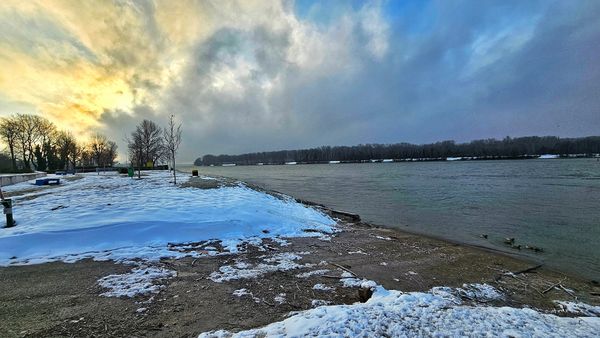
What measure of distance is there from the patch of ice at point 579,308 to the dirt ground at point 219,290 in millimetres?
230

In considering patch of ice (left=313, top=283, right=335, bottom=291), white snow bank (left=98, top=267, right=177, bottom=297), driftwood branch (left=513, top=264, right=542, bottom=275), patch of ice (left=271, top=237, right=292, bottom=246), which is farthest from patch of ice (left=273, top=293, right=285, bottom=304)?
driftwood branch (left=513, top=264, right=542, bottom=275)

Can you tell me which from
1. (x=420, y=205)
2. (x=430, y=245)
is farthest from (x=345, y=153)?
(x=430, y=245)

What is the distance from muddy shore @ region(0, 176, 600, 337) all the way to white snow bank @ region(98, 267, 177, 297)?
177 millimetres

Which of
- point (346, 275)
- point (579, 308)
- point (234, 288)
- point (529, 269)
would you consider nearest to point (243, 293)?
point (234, 288)

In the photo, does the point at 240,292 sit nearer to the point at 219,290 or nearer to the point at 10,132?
the point at 219,290

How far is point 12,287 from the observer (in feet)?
18.1

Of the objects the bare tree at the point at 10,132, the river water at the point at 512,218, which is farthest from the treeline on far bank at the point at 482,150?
the bare tree at the point at 10,132

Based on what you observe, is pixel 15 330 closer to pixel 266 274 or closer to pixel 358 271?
pixel 266 274

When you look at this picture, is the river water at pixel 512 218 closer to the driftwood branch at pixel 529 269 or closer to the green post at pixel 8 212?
the driftwood branch at pixel 529 269

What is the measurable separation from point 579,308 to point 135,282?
8.94 meters

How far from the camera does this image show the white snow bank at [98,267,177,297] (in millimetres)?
5289

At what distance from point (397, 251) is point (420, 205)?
1398cm

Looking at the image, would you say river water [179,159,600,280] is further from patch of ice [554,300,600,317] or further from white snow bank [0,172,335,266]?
white snow bank [0,172,335,266]

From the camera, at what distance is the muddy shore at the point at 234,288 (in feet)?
14.1
